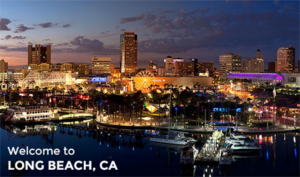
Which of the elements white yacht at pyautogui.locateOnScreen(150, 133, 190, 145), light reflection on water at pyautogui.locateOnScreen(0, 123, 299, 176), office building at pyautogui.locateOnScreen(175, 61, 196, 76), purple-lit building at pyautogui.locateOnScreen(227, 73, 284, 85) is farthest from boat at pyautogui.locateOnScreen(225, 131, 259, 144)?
office building at pyautogui.locateOnScreen(175, 61, 196, 76)

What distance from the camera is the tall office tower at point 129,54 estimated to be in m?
189

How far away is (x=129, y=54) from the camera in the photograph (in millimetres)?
190000

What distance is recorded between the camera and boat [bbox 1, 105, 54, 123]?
44938 mm

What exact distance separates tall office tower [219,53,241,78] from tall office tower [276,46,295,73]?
1188 inches

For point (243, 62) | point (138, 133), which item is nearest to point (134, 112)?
point (138, 133)

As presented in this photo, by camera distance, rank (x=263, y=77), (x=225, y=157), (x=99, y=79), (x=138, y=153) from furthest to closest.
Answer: (x=99, y=79) → (x=263, y=77) → (x=138, y=153) → (x=225, y=157)

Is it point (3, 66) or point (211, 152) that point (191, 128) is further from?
point (3, 66)

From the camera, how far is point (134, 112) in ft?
165

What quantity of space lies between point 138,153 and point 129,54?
163 meters

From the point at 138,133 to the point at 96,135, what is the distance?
15.0 feet

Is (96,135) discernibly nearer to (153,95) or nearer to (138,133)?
(138,133)

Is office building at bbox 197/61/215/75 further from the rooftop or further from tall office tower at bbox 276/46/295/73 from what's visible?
the rooftop

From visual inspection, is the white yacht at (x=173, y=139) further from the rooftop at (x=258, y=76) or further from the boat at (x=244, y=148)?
the rooftop at (x=258, y=76)

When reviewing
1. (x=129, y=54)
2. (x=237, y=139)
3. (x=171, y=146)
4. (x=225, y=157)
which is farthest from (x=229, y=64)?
(x=225, y=157)
